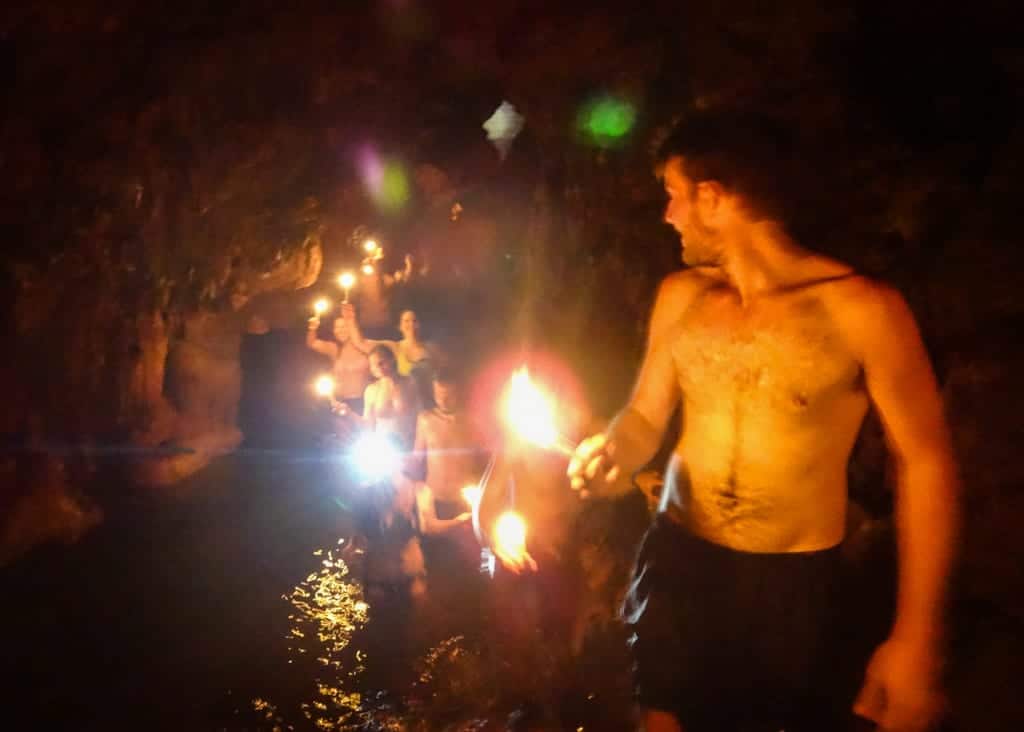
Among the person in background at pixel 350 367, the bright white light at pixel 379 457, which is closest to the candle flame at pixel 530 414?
the bright white light at pixel 379 457

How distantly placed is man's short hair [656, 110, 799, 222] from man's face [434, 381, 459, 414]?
471 cm

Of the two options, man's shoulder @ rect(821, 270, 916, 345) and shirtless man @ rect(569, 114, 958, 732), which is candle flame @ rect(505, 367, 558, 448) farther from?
man's shoulder @ rect(821, 270, 916, 345)

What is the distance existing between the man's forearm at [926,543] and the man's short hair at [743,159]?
0.92 meters

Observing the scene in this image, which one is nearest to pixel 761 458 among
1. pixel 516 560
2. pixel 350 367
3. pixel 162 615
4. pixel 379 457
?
pixel 516 560

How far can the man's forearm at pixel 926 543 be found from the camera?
2070 millimetres

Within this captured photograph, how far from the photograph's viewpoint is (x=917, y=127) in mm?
3441

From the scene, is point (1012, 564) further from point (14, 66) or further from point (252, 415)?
point (252, 415)

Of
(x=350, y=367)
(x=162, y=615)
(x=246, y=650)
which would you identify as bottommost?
(x=246, y=650)

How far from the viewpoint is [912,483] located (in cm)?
210

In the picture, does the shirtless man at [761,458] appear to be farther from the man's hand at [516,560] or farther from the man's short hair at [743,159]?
the man's hand at [516,560]

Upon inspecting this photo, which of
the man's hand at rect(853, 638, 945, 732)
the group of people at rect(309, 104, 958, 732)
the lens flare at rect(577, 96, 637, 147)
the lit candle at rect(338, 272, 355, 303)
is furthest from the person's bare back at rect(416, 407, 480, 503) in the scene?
the lit candle at rect(338, 272, 355, 303)

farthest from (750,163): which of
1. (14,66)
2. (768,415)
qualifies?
(14,66)

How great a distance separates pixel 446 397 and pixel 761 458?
4775 millimetres

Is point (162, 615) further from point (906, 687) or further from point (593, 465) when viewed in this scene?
point (906, 687)
